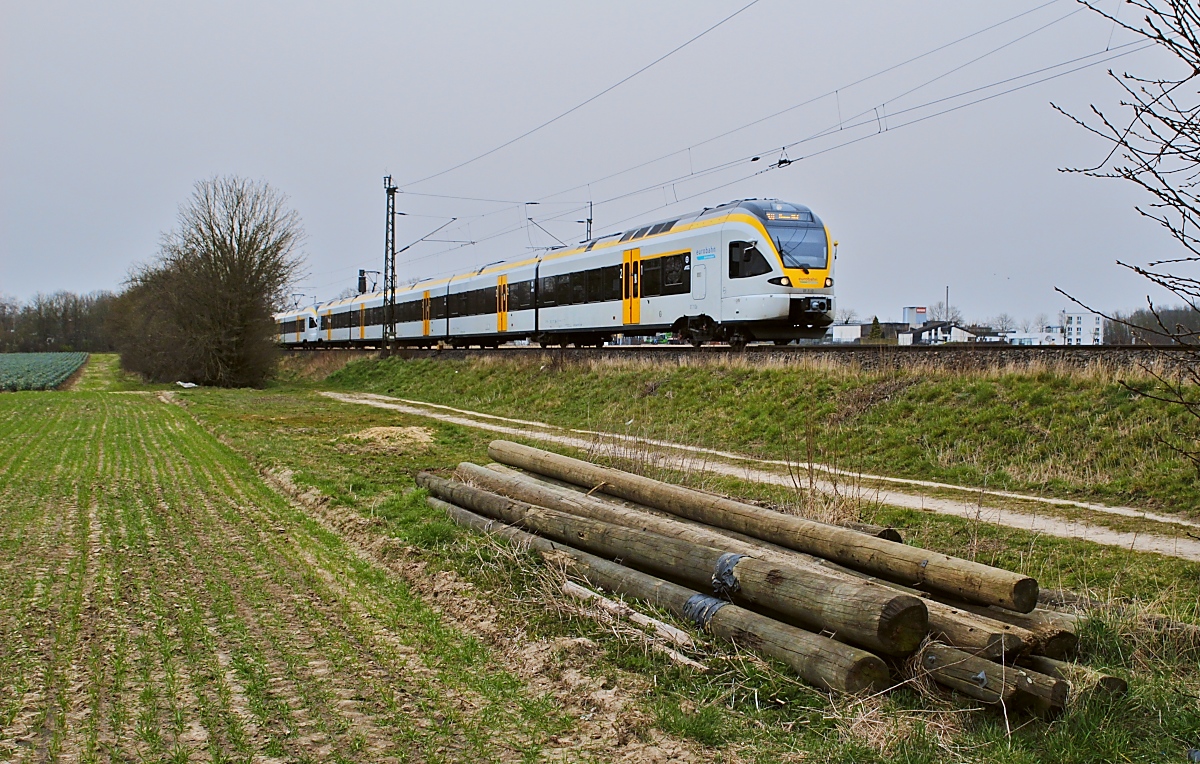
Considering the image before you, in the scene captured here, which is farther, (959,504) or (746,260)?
(746,260)

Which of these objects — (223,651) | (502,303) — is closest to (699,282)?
(502,303)

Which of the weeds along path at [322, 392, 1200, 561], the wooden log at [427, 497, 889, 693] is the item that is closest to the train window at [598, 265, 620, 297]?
the weeds along path at [322, 392, 1200, 561]

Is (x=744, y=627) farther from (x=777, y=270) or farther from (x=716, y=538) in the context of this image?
(x=777, y=270)

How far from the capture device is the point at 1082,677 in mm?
4555

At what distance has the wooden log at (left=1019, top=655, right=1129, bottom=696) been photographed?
4492 mm

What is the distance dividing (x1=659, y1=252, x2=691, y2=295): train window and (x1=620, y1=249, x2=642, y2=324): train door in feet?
3.84

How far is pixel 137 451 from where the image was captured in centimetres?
1477

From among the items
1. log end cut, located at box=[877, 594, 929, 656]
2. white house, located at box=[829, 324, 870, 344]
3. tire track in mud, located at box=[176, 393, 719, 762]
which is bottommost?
tire track in mud, located at box=[176, 393, 719, 762]

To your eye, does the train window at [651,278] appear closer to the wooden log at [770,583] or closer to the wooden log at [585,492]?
the wooden log at [585,492]

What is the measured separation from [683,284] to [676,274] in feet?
1.20

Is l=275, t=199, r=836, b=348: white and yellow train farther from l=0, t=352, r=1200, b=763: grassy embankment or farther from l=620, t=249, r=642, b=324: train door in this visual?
l=0, t=352, r=1200, b=763: grassy embankment

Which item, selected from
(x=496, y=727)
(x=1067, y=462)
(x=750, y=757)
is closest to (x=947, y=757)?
(x=750, y=757)

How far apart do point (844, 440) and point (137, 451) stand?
12021mm

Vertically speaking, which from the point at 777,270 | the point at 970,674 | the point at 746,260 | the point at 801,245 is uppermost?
the point at 801,245
